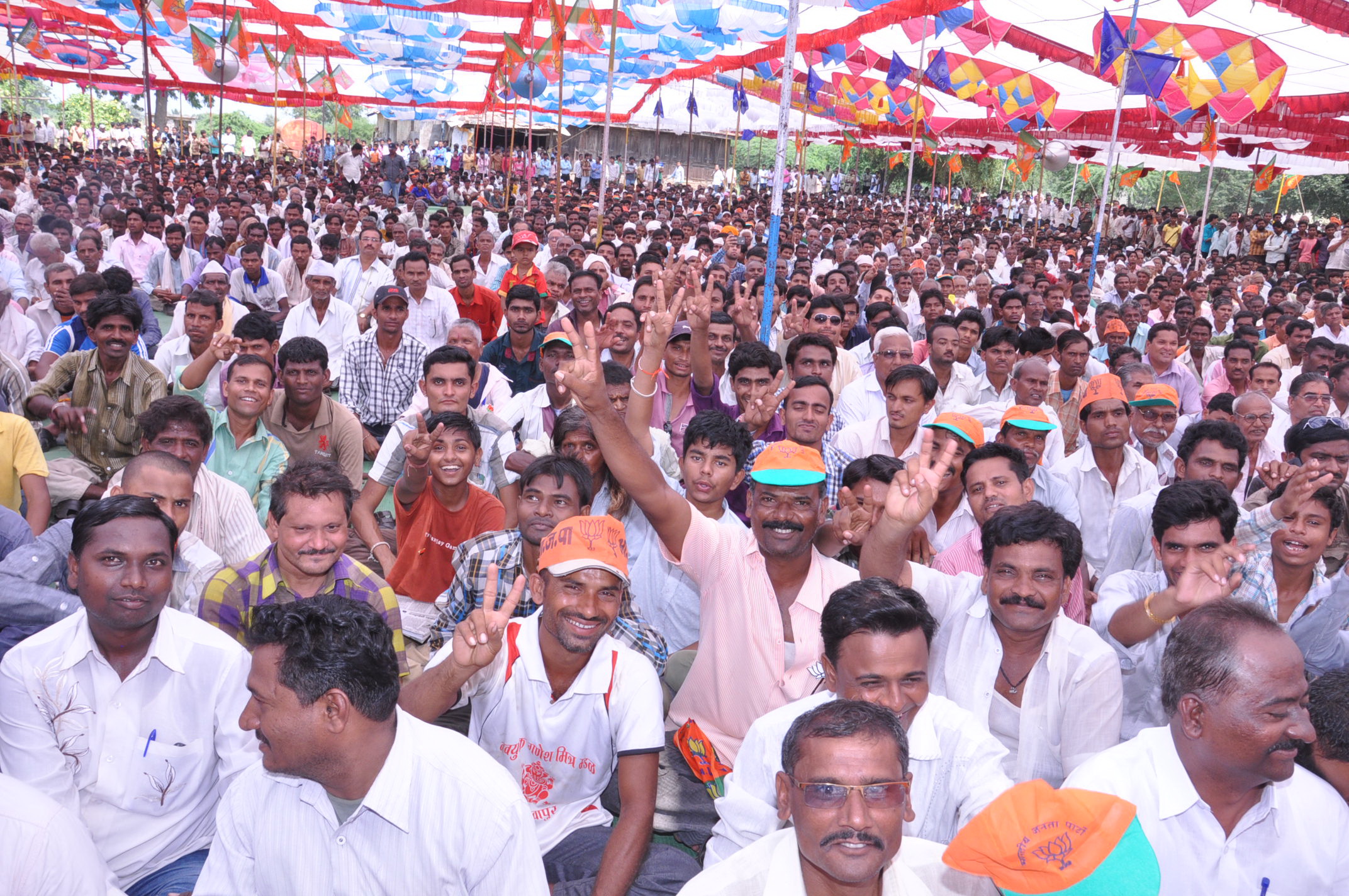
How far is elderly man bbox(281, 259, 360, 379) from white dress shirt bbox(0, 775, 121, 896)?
6.38 m

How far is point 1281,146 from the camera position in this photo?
63.0 ft

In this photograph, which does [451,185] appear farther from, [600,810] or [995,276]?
[600,810]

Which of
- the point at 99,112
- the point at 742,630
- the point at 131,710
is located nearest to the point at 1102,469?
the point at 742,630

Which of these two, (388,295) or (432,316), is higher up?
(388,295)

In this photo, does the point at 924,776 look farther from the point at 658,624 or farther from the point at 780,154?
the point at 780,154

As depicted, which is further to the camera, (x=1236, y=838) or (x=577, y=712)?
(x=577, y=712)

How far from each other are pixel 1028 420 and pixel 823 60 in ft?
50.1

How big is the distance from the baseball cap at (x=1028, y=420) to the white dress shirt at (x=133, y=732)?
10.6 feet

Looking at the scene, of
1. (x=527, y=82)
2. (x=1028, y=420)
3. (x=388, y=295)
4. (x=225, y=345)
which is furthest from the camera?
(x=527, y=82)

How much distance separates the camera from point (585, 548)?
252cm

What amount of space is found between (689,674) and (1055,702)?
1.08 m

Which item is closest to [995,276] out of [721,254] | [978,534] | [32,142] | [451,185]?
[721,254]

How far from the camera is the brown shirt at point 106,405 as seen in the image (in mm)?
4992

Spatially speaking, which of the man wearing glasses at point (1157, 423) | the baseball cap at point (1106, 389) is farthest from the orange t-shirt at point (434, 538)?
the man wearing glasses at point (1157, 423)
